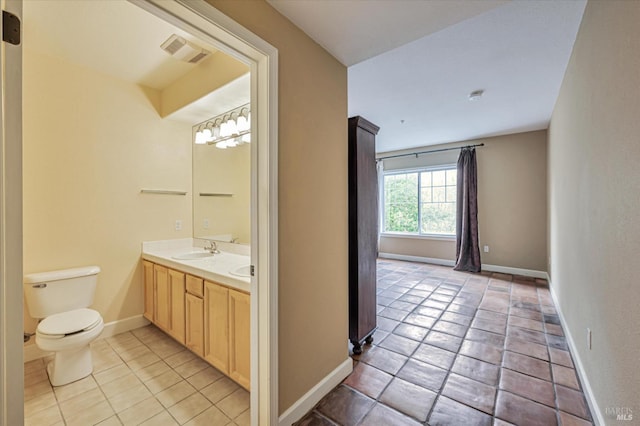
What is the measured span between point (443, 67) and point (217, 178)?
2653mm

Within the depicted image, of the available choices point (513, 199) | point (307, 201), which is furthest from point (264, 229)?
point (513, 199)

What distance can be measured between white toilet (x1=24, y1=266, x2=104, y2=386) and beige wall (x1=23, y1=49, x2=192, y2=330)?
0.21 metres

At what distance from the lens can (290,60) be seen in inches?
57.8

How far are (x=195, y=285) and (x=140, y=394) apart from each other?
0.77 m

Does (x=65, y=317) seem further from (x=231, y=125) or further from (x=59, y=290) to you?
(x=231, y=125)

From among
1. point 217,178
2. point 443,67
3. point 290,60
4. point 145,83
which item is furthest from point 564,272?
point 145,83

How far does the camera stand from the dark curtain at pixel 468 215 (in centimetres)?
487

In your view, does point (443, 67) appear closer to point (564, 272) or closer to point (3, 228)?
point (564, 272)

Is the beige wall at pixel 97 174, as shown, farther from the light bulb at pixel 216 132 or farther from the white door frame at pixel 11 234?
the white door frame at pixel 11 234

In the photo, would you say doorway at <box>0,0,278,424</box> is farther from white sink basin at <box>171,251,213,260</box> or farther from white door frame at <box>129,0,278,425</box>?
white sink basin at <box>171,251,213,260</box>

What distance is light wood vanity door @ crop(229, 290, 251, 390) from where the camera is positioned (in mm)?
1638

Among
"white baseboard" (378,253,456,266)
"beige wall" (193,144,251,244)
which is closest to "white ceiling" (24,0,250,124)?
"beige wall" (193,144,251,244)

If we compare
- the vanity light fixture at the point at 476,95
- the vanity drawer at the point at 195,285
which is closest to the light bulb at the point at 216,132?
the vanity drawer at the point at 195,285

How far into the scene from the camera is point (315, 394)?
164 cm
